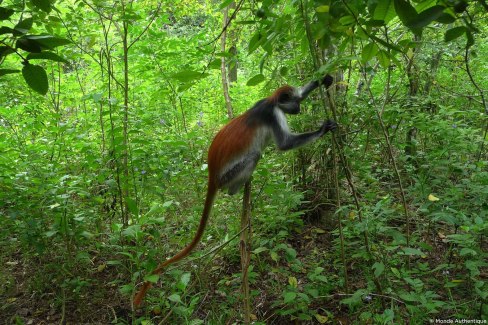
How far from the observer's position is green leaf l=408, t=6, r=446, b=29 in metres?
1.12

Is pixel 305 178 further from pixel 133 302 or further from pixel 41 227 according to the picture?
pixel 41 227

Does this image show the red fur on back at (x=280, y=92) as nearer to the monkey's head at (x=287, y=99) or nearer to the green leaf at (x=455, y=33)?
the monkey's head at (x=287, y=99)

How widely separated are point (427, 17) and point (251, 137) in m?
2.62

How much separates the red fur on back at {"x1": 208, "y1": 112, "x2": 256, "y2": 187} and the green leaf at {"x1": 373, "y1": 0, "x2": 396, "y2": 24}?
2244 mm

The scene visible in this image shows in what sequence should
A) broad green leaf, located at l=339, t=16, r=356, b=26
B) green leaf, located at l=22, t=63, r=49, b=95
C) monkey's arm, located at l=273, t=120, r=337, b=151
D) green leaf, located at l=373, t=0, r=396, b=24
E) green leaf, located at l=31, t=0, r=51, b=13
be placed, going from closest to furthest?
green leaf, located at l=22, t=63, r=49, b=95 → green leaf, located at l=373, t=0, r=396, b=24 → green leaf, located at l=31, t=0, r=51, b=13 → broad green leaf, located at l=339, t=16, r=356, b=26 → monkey's arm, located at l=273, t=120, r=337, b=151

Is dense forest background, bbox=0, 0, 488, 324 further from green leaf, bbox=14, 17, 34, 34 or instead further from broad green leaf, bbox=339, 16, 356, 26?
green leaf, bbox=14, 17, 34, 34

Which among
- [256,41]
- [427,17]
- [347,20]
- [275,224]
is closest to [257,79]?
[256,41]

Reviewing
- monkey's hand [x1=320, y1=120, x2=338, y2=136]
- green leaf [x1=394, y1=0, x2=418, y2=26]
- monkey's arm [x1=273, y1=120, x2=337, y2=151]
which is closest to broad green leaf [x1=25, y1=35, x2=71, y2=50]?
green leaf [x1=394, y1=0, x2=418, y2=26]

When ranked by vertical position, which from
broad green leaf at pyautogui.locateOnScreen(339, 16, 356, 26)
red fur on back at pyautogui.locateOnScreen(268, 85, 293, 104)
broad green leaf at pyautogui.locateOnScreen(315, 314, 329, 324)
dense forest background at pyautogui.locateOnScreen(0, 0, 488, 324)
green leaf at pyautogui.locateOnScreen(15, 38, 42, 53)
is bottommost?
broad green leaf at pyautogui.locateOnScreen(315, 314, 329, 324)

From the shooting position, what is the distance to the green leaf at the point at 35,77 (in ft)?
4.07

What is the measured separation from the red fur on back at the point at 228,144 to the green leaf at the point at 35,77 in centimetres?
229

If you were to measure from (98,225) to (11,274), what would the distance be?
4.02 feet

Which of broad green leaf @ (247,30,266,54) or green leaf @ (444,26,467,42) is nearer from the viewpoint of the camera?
green leaf @ (444,26,467,42)

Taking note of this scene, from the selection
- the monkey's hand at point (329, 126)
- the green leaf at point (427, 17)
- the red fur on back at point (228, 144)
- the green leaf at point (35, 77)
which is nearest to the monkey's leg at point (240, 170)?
the red fur on back at point (228, 144)
